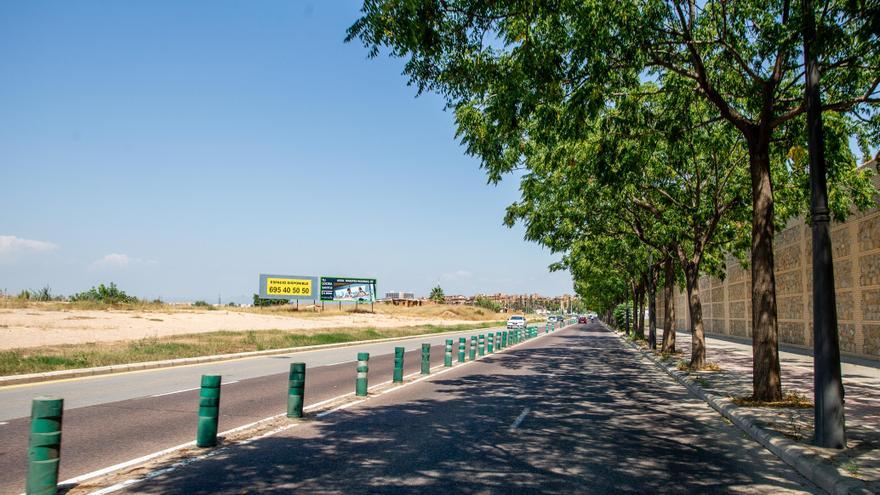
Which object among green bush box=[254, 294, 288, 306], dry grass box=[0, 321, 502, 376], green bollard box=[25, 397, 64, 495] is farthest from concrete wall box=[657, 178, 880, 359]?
green bush box=[254, 294, 288, 306]

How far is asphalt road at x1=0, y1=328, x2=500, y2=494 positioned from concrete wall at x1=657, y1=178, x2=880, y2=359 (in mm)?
16788

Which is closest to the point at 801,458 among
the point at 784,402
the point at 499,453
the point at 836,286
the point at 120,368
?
the point at 499,453

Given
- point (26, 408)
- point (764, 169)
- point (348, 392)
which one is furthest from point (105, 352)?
point (764, 169)

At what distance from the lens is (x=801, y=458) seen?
6.83 metres

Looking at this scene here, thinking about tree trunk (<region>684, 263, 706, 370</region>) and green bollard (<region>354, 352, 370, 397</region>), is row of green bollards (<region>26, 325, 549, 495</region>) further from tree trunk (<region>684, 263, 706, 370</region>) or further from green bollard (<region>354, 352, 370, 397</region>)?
tree trunk (<region>684, 263, 706, 370</region>)

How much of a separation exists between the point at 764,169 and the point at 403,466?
9.19 metres

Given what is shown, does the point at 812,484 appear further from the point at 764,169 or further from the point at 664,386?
the point at 664,386

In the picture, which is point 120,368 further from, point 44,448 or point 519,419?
point 44,448

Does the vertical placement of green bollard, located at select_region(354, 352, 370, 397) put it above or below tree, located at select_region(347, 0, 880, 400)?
below

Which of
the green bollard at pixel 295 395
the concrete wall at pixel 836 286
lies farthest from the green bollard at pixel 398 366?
the concrete wall at pixel 836 286

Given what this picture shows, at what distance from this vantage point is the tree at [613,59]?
7.93 m

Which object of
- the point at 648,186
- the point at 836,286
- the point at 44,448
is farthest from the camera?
the point at 836,286

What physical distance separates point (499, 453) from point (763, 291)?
6803 millimetres

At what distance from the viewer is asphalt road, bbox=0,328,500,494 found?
23.3 feet
